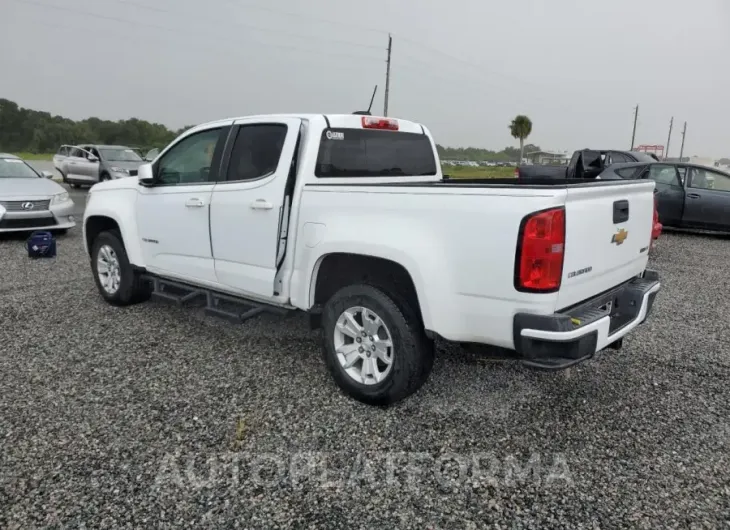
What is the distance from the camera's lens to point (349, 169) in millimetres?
3984

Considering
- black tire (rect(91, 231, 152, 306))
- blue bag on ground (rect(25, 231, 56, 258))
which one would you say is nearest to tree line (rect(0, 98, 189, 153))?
blue bag on ground (rect(25, 231, 56, 258))

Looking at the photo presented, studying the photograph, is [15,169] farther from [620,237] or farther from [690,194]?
[690,194]

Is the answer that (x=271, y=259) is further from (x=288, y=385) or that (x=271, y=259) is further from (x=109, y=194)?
(x=109, y=194)

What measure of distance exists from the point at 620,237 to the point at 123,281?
177 inches

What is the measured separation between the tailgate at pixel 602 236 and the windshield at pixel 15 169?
10.5 metres

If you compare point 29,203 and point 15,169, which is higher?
point 15,169

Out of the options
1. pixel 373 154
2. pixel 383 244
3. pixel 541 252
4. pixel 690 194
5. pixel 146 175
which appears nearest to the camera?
pixel 541 252

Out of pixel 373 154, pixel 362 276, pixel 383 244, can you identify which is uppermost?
pixel 373 154

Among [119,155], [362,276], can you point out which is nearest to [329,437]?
[362,276]

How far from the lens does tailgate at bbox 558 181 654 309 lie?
2732mm

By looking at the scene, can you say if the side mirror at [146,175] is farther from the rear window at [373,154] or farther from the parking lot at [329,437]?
the rear window at [373,154]

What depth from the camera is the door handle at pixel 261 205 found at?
3750 millimetres

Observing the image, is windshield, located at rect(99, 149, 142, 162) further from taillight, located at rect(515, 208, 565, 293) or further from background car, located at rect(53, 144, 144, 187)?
taillight, located at rect(515, 208, 565, 293)

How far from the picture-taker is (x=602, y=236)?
2979mm
